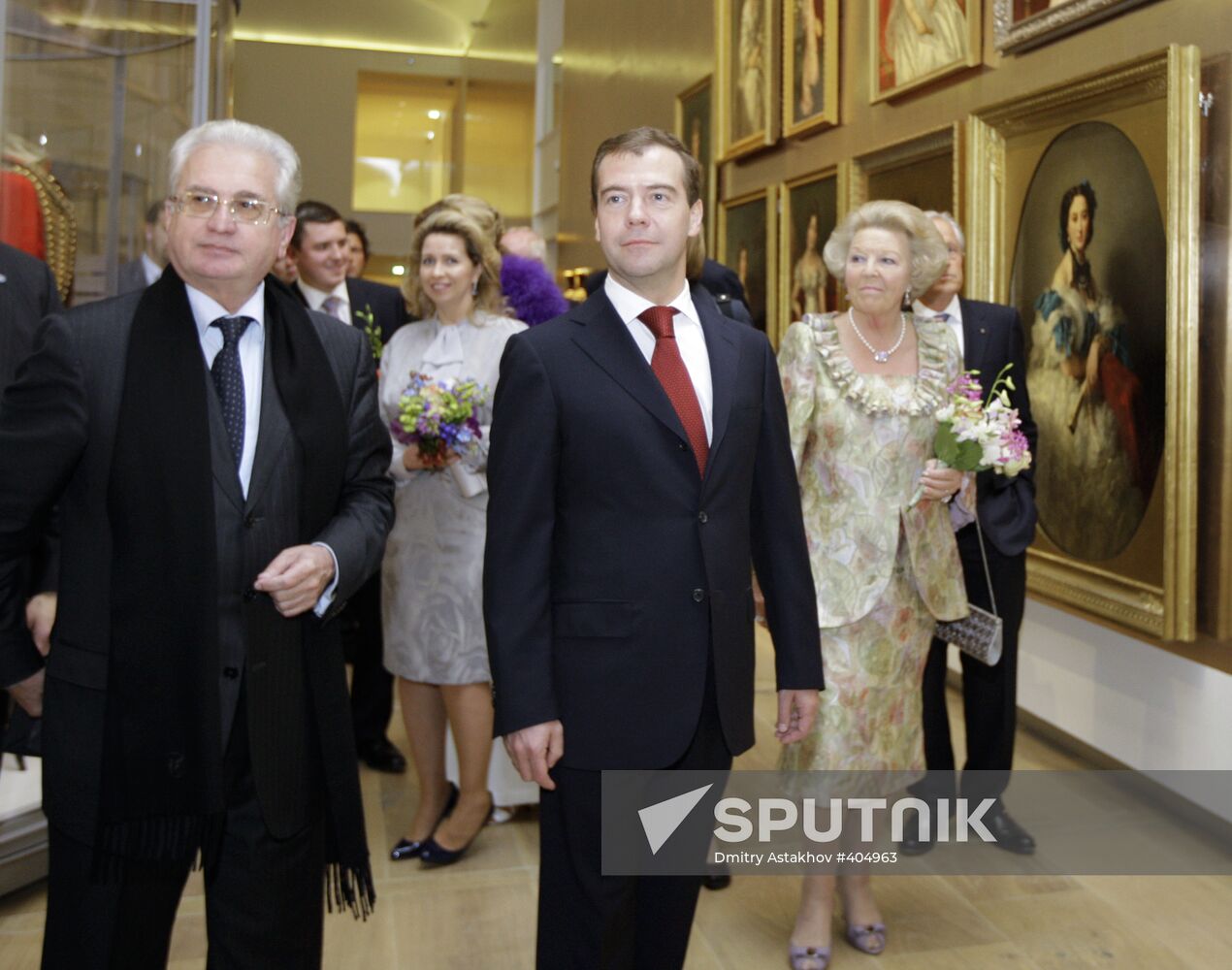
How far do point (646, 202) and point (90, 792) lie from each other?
A: 1506mm

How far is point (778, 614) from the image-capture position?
259 centimetres

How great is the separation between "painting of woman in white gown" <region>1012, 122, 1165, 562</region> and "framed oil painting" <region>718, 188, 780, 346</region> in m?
2.89

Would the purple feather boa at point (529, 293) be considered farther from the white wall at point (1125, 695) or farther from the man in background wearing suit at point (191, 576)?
the white wall at point (1125, 695)

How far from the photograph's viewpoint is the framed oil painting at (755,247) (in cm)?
812

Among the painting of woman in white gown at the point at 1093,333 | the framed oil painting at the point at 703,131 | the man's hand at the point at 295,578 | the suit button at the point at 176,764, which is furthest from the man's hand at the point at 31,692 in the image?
the framed oil painting at the point at 703,131

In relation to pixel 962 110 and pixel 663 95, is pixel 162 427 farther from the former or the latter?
pixel 663 95

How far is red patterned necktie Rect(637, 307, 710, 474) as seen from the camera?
2.36 meters

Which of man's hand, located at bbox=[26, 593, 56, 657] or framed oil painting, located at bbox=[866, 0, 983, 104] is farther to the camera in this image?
framed oil painting, located at bbox=[866, 0, 983, 104]

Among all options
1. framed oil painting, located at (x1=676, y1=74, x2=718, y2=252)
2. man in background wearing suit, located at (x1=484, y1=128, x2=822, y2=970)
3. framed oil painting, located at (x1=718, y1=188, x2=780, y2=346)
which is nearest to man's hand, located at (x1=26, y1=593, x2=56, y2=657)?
man in background wearing suit, located at (x1=484, y1=128, x2=822, y2=970)

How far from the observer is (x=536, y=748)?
7.36ft

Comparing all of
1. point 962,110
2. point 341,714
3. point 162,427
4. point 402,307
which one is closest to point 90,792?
point 341,714

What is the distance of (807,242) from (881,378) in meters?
4.38

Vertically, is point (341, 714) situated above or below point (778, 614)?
below

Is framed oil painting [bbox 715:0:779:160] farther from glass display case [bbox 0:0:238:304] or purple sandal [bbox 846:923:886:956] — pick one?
purple sandal [bbox 846:923:886:956]
